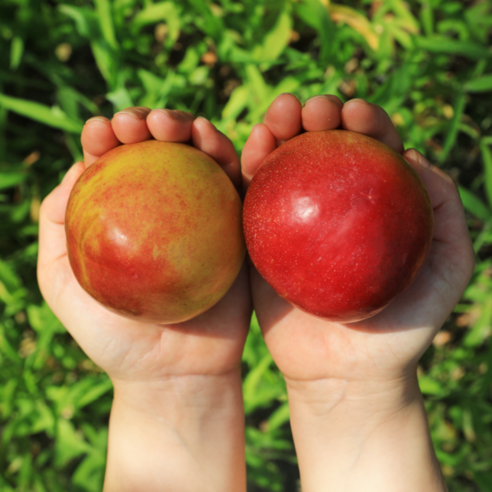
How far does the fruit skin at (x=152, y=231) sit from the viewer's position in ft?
3.50

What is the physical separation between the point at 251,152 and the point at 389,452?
3.39 feet

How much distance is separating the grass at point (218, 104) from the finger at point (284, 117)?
1.45 feet

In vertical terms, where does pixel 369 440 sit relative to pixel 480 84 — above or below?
Answer: below

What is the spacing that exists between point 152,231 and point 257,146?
461 millimetres

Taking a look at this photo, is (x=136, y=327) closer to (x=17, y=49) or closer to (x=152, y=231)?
(x=152, y=231)

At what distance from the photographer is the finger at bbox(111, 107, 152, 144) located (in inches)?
47.4

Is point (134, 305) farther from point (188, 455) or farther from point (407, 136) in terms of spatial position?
point (407, 136)

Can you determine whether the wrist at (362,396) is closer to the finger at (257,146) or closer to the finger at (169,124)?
the finger at (257,146)

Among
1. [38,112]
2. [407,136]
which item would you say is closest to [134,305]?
[38,112]

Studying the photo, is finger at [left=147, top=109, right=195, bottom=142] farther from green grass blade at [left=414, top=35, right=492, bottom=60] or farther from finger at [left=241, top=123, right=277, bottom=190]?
green grass blade at [left=414, top=35, right=492, bottom=60]

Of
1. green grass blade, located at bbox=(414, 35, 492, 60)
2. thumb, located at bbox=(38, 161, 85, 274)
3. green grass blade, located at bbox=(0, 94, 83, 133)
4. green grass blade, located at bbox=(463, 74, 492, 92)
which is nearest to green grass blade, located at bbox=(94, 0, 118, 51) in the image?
A: green grass blade, located at bbox=(0, 94, 83, 133)

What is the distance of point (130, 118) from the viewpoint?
120 cm

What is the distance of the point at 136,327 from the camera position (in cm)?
142

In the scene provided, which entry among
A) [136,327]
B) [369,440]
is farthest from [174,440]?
[369,440]
